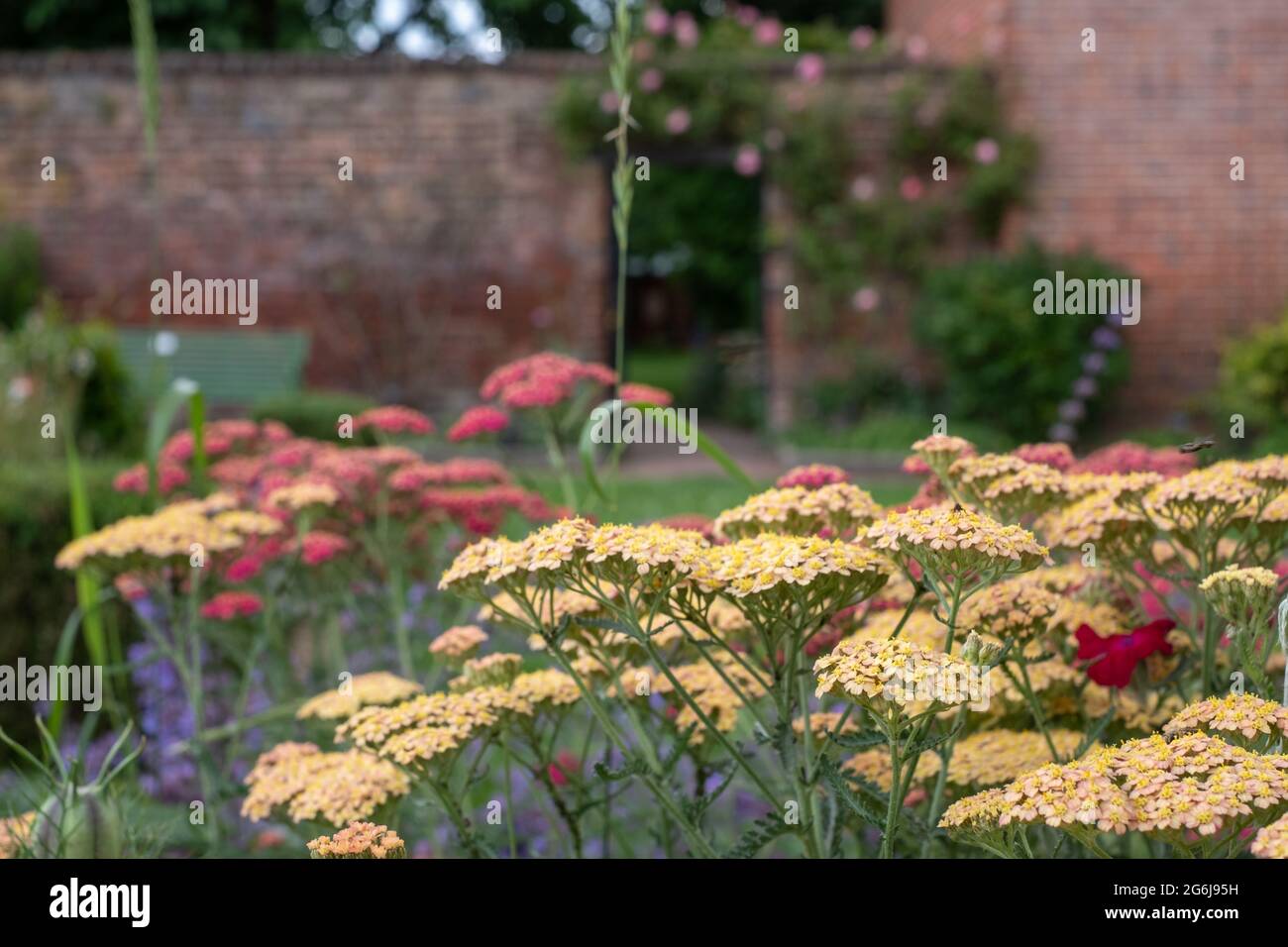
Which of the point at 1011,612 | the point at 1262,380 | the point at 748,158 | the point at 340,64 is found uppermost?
the point at 340,64

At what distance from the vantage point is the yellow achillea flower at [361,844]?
3.97 ft

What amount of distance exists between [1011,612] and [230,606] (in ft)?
5.38

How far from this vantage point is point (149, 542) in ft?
6.27

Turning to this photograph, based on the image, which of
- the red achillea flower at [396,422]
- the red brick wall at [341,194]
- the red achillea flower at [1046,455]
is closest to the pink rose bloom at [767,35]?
the red brick wall at [341,194]

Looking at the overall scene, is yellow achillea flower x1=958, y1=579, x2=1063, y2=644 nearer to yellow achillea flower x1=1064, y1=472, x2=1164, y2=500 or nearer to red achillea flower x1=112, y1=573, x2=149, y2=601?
yellow achillea flower x1=1064, y1=472, x2=1164, y2=500

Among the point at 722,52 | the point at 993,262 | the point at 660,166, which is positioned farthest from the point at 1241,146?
the point at 660,166

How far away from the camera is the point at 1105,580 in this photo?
Answer: 1796 mm

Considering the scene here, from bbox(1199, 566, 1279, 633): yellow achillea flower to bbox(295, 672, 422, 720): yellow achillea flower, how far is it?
104 cm

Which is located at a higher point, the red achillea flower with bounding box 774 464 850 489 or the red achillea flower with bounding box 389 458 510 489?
the red achillea flower with bounding box 389 458 510 489

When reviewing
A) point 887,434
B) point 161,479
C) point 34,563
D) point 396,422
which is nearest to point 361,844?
point 396,422

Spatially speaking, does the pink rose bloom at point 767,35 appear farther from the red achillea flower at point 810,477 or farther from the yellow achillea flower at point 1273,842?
the yellow achillea flower at point 1273,842

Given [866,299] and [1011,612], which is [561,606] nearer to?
[1011,612]

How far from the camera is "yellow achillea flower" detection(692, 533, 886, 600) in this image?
1188mm

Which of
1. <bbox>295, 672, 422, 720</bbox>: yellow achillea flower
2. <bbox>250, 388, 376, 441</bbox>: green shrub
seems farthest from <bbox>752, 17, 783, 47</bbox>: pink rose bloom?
<bbox>295, 672, 422, 720</bbox>: yellow achillea flower
